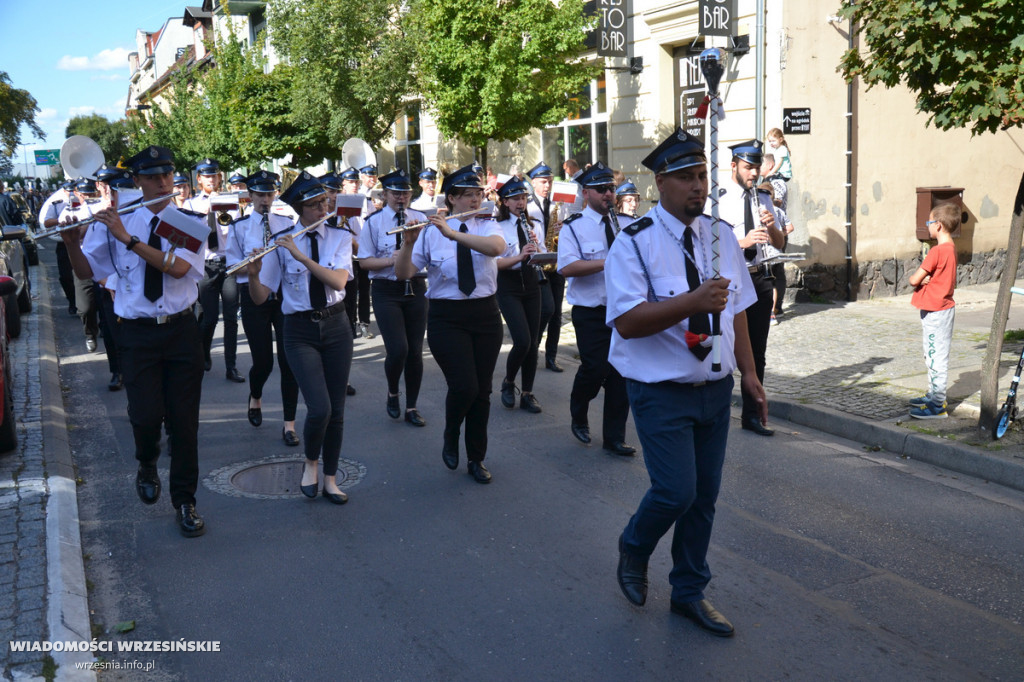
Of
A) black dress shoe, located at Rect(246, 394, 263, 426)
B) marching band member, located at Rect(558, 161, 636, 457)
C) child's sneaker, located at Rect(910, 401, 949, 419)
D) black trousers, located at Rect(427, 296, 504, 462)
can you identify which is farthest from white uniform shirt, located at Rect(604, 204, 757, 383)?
black dress shoe, located at Rect(246, 394, 263, 426)

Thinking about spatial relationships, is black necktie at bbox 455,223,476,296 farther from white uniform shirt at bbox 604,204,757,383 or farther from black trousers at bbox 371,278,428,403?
white uniform shirt at bbox 604,204,757,383

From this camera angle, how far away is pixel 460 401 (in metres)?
6.36

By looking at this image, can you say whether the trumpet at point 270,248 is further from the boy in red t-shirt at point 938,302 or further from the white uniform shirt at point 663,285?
the boy in red t-shirt at point 938,302

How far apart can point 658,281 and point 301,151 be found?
2233 centimetres

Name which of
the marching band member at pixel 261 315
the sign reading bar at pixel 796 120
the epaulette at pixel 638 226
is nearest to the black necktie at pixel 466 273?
the marching band member at pixel 261 315

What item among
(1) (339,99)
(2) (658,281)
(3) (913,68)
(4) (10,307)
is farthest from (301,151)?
(2) (658,281)

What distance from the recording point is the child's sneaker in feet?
24.3

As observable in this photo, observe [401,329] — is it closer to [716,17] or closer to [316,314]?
[316,314]

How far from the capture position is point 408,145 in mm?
26594

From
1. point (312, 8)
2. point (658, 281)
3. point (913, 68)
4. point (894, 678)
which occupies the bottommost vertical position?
point (894, 678)

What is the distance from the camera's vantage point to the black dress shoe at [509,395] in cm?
859

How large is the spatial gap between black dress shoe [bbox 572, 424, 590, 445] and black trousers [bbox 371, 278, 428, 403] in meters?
1.51

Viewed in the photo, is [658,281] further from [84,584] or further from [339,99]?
[339,99]

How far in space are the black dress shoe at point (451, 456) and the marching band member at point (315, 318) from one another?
2.66 feet
